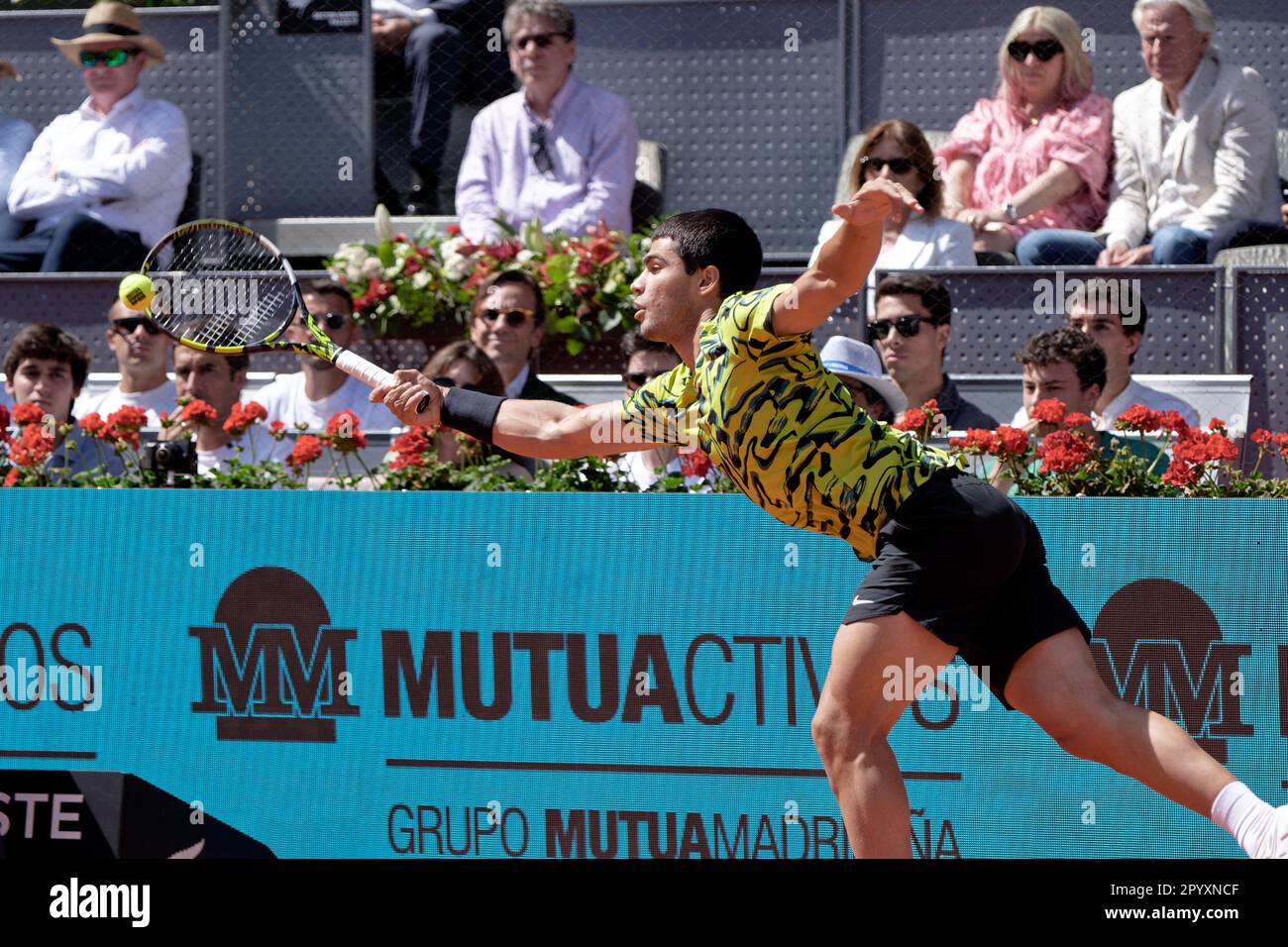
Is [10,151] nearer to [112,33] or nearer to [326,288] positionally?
[112,33]

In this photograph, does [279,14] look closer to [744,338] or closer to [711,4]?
[711,4]

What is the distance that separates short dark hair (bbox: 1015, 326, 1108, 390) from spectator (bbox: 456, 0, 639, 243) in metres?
2.31

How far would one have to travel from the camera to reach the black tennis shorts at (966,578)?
145 inches

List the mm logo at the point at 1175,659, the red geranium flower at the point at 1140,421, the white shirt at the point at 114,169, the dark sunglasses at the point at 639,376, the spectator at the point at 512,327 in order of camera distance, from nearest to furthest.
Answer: the mm logo at the point at 1175,659 → the red geranium flower at the point at 1140,421 → the dark sunglasses at the point at 639,376 → the spectator at the point at 512,327 → the white shirt at the point at 114,169

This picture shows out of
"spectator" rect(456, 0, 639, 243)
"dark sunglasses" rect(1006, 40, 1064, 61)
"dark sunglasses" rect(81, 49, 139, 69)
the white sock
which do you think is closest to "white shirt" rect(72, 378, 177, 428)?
"spectator" rect(456, 0, 639, 243)

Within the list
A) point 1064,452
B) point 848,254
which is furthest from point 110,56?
point 848,254

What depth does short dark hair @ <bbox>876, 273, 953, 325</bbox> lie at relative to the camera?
6.01 meters

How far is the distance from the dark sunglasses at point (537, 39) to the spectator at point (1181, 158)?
2.15 meters

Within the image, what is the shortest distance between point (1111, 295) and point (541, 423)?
9.37ft

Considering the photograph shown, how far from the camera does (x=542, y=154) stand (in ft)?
23.9

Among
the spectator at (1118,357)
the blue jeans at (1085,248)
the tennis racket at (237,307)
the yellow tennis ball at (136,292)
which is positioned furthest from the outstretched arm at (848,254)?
the blue jeans at (1085,248)

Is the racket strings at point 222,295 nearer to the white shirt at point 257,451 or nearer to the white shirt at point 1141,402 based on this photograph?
the white shirt at point 257,451

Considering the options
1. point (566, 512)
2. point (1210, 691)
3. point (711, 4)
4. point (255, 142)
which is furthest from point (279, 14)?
point (1210, 691)

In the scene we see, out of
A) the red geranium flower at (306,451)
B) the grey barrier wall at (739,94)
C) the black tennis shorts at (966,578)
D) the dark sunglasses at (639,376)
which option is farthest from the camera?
the grey barrier wall at (739,94)
